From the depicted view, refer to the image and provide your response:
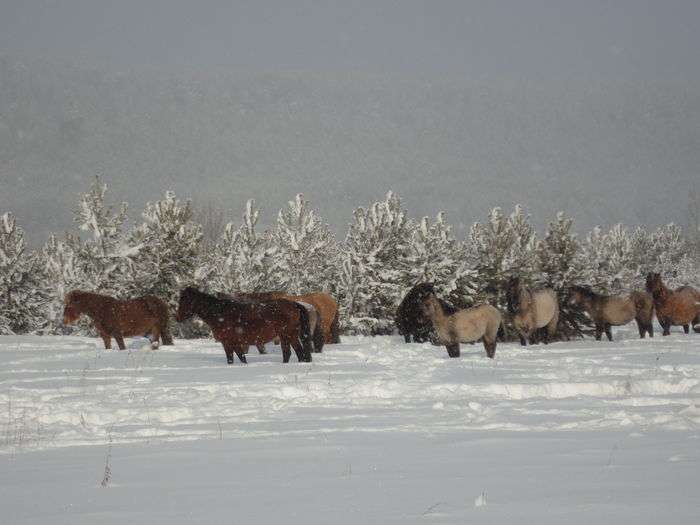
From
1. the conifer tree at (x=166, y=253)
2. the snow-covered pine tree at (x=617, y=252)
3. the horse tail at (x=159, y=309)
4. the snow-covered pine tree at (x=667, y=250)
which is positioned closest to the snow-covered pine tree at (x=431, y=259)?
the conifer tree at (x=166, y=253)

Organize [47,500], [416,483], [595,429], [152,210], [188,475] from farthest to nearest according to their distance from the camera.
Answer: [152,210]
[595,429]
[188,475]
[416,483]
[47,500]

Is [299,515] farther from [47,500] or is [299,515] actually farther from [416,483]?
[47,500]

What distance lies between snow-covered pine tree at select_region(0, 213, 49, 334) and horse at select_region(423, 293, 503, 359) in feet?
112

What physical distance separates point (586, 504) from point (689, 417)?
13.0ft

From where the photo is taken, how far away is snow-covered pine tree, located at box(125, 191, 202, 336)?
37.1 m

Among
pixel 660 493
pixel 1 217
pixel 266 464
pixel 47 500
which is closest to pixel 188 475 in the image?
pixel 266 464

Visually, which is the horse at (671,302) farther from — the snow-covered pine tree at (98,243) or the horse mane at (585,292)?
the snow-covered pine tree at (98,243)

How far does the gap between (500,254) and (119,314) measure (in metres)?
32.7

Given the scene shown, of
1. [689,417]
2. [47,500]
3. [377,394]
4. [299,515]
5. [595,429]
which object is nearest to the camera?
[299,515]

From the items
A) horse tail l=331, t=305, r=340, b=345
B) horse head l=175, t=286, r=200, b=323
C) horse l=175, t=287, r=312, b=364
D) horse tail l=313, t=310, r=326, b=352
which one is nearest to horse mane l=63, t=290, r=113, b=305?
horse head l=175, t=286, r=200, b=323

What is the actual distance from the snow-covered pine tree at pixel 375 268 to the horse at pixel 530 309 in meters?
17.0

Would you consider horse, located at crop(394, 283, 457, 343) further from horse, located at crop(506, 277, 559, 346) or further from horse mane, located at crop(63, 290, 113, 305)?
horse mane, located at crop(63, 290, 113, 305)

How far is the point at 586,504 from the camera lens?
377 centimetres

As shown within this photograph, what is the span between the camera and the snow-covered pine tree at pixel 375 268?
39.9m
